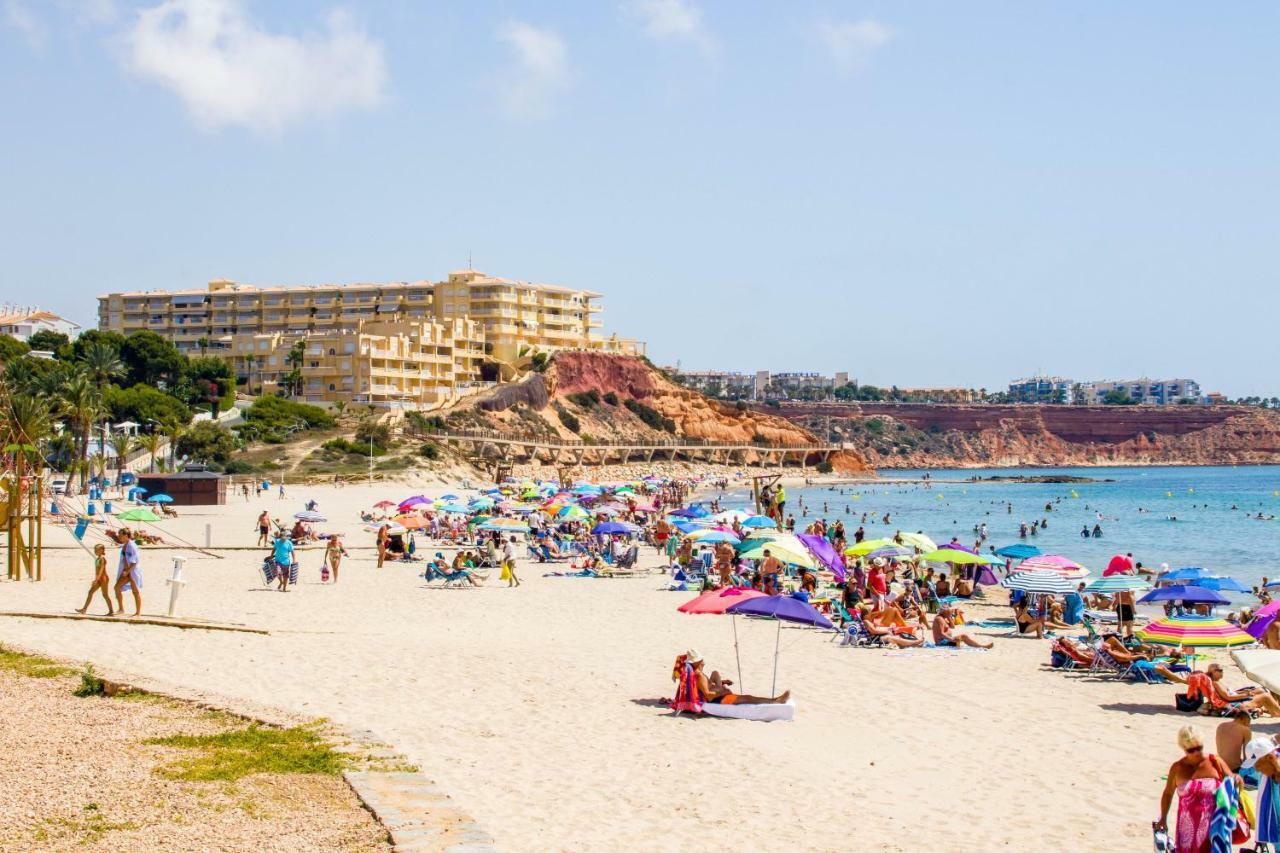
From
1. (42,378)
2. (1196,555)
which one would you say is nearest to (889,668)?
(1196,555)

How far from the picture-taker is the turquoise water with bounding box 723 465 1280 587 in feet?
129

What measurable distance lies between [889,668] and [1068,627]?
17.8 ft

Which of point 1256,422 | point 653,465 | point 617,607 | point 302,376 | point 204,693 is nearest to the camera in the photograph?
point 204,693

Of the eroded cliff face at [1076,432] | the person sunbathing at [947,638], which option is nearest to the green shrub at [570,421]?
the eroded cliff face at [1076,432]

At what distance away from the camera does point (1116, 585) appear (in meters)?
17.6

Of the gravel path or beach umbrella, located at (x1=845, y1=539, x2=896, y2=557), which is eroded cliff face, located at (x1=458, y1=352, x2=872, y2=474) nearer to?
beach umbrella, located at (x1=845, y1=539, x2=896, y2=557)

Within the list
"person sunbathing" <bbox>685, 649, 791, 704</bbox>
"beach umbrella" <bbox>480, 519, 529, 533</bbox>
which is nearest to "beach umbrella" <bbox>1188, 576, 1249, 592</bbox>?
"person sunbathing" <bbox>685, 649, 791, 704</bbox>

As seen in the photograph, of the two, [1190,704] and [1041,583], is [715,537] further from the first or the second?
[1190,704]

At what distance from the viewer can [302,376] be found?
295 feet

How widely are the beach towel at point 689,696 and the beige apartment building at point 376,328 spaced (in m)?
75.6

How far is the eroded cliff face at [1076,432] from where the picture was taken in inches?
6368

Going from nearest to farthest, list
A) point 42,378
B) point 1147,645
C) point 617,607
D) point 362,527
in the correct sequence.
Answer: point 1147,645, point 617,607, point 362,527, point 42,378

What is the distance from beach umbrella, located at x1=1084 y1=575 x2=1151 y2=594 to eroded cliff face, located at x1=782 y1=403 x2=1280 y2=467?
141 metres

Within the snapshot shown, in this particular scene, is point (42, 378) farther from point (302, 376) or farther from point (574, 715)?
point (574, 715)
